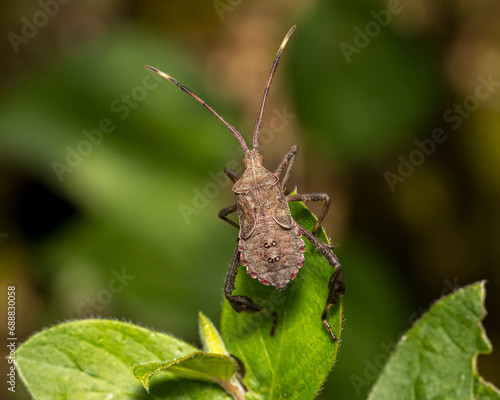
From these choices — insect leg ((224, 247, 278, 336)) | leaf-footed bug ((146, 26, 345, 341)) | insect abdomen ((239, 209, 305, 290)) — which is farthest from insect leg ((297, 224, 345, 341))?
insect leg ((224, 247, 278, 336))

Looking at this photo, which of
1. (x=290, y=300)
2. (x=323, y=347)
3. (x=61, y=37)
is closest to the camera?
(x=323, y=347)

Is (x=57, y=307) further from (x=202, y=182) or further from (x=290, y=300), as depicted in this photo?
(x=290, y=300)

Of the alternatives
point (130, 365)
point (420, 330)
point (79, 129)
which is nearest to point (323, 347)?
point (420, 330)

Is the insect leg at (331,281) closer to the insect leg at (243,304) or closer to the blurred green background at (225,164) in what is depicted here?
the insect leg at (243,304)

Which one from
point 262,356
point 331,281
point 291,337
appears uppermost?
point 331,281

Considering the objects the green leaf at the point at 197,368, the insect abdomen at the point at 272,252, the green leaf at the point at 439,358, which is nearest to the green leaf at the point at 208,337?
the green leaf at the point at 197,368

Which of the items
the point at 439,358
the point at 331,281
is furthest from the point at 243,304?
the point at 439,358

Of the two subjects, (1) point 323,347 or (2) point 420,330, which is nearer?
(1) point 323,347

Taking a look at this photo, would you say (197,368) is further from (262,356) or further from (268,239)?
(268,239)
